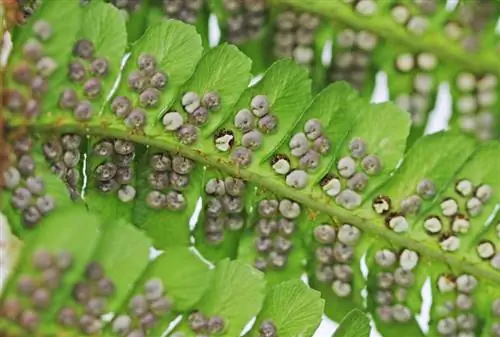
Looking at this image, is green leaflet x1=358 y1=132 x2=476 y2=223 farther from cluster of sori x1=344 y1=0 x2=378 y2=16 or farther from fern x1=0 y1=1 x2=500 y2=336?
cluster of sori x1=344 y1=0 x2=378 y2=16

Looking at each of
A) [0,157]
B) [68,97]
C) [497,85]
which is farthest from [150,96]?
[497,85]

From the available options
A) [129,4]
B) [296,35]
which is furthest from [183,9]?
[296,35]

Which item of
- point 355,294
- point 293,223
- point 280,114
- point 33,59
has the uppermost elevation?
point 33,59

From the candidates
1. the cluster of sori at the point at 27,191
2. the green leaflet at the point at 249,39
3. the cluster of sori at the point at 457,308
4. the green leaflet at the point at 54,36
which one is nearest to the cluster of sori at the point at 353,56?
the green leaflet at the point at 249,39

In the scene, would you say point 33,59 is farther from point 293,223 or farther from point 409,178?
point 409,178

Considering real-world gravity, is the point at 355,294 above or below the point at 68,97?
below

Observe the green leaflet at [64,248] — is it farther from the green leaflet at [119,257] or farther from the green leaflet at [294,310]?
the green leaflet at [294,310]

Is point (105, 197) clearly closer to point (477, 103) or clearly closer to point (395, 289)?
point (395, 289)

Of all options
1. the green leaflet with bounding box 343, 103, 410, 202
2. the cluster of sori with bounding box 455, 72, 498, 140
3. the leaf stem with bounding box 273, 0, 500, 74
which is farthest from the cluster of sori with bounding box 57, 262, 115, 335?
the cluster of sori with bounding box 455, 72, 498, 140
